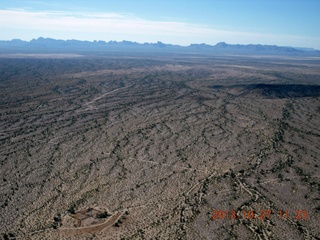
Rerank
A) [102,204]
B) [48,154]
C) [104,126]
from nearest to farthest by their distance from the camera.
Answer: [102,204] < [48,154] < [104,126]

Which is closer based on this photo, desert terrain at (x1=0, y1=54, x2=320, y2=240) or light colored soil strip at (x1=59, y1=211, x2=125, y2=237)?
light colored soil strip at (x1=59, y1=211, x2=125, y2=237)

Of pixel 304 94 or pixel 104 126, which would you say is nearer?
pixel 104 126

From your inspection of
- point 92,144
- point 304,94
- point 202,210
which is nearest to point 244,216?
point 202,210

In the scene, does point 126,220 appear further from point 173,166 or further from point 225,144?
point 225,144

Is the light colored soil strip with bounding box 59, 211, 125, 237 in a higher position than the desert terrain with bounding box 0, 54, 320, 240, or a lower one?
higher

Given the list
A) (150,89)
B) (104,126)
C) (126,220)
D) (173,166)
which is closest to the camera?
(126,220)

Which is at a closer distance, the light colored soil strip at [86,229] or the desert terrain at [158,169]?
the light colored soil strip at [86,229]

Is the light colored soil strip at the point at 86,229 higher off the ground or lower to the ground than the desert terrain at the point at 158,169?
higher

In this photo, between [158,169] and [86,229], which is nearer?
[86,229]
